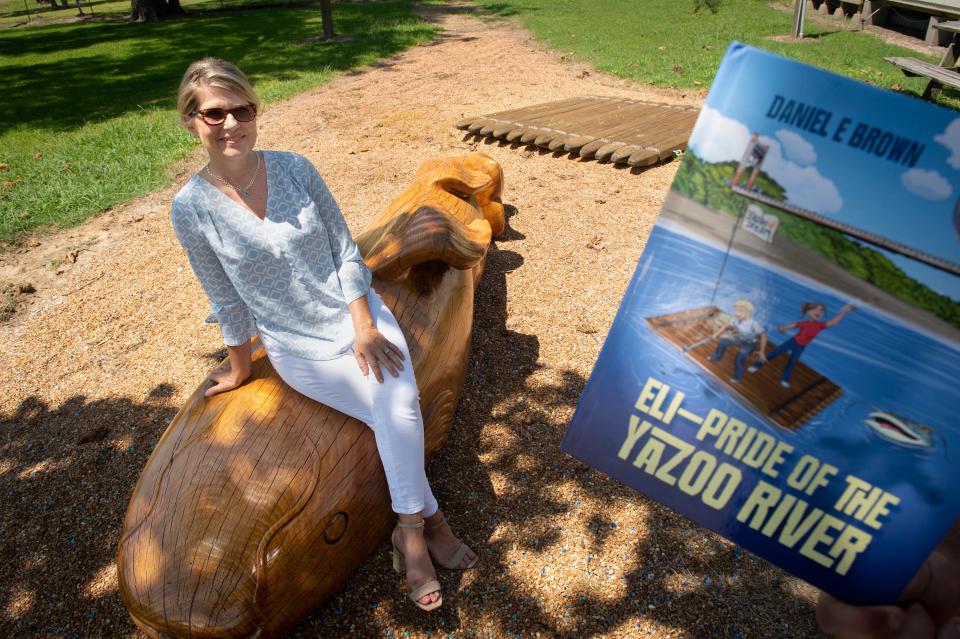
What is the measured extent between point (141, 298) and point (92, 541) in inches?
92.1

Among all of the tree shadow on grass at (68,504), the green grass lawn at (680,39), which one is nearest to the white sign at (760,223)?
the tree shadow on grass at (68,504)

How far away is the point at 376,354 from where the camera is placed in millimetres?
2287

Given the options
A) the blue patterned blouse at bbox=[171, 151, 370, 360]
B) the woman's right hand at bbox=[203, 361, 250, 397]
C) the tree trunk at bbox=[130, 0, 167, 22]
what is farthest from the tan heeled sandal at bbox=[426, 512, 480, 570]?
the tree trunk at bbox=[130, 0, 167, 22]

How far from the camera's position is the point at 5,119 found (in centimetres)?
932

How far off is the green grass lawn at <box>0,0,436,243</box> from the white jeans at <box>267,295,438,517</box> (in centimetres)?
489

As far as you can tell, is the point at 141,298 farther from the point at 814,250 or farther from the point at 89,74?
the point at 89,74

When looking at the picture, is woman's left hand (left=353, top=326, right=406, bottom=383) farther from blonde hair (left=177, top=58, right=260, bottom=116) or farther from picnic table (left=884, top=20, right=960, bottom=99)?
picnic table (left=884, top=20, right=960, bottom=99)

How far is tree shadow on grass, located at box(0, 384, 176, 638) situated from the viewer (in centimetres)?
259

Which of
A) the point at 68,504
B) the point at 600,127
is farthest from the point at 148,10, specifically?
the point at 68,504

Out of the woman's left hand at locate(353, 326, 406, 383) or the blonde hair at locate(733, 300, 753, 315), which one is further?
the woman's left hand at locate(353, 326, 406, 383)

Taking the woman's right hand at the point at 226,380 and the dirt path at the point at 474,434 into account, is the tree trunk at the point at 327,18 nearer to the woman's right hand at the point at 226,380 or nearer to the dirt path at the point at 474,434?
the dirt path at the point at 474,434

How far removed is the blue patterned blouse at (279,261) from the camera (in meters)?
2.19

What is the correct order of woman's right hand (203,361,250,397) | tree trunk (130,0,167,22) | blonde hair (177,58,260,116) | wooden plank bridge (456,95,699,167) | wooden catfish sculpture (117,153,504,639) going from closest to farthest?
wooden catfish sculpture (117,153,504,639) < blonde hair (177,58,260,116) < woman's right hand (203,361,250,397) < wooden plank bridge (456,95,699,167) < tree trunk (130,0,167,22)

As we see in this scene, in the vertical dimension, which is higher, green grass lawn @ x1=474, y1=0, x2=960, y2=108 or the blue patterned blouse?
the blue patterned blouse
